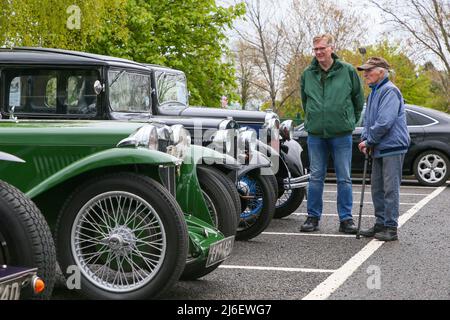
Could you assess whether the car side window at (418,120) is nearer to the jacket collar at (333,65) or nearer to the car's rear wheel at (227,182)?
the jacket collar at (333,65)

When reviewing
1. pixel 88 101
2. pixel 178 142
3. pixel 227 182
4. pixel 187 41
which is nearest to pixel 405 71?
pixel 187 41

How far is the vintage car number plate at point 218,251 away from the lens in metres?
4.91

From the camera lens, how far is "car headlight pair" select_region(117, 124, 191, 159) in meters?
4.79

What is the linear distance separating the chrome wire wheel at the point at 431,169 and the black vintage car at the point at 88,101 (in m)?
7.09

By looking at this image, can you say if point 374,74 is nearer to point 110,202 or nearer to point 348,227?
point 348,227

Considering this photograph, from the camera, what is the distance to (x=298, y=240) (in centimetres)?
750

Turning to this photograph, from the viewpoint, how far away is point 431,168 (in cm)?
1419

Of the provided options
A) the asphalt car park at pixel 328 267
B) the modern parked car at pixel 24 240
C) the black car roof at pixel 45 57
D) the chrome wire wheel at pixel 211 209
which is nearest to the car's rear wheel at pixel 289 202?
the asphalt car park at pixel 328 267

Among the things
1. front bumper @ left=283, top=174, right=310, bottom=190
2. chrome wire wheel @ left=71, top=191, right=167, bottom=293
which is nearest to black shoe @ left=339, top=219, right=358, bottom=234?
front bumper @ left=283, top=174, right=310, bottom=190

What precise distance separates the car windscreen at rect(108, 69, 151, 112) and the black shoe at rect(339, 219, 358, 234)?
2.58 meters

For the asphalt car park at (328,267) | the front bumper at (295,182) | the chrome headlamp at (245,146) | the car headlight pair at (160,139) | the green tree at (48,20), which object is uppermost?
the green tree at (48,20)

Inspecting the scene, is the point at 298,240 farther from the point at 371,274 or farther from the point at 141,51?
the point at 141,51

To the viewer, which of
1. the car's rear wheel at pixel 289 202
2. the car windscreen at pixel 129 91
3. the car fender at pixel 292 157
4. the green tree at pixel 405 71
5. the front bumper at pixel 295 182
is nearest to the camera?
the car windscreen at pixel 129 91
